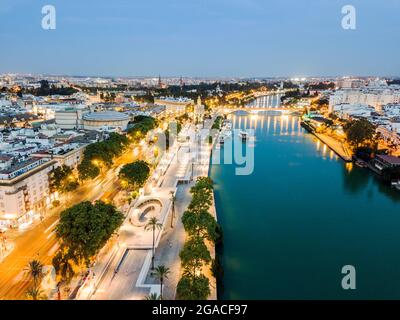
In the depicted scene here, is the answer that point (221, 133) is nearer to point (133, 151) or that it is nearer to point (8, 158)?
point (133, 151)

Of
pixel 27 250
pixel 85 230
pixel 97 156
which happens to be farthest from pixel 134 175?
pixel 85 230

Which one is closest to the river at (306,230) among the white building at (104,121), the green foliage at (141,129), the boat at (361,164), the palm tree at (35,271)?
the boat at (361,164)

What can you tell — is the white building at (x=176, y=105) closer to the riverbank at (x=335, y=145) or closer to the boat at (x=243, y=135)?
the boat at (x=243, y=135)

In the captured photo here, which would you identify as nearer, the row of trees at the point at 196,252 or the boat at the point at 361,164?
the row of trees at the point at 196,252

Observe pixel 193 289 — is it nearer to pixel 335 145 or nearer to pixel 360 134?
pixel 360 134

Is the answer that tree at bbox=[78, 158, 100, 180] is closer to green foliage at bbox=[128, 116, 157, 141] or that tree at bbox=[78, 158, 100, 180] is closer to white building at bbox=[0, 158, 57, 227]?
white building at bbox=[0, 158, 57, 227]

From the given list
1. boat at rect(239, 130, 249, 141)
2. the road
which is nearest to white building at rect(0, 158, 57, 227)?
the road
